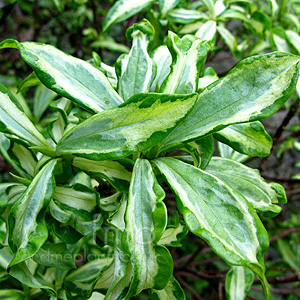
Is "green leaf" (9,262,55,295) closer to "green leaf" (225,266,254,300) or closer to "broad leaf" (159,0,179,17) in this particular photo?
"green leaf" (225,266,254,300)

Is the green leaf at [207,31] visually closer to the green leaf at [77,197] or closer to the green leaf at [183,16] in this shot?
the green leaf at [183,16]

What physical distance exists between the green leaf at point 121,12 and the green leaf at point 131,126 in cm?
63

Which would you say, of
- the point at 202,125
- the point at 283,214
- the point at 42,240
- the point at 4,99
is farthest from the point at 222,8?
the point at 283,214

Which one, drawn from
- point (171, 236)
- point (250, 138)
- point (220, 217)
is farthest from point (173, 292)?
point (250, 138)

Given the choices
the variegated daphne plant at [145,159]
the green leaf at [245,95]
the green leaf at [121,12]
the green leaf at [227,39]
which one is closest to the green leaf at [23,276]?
the variegated daphne plant at [145,159]

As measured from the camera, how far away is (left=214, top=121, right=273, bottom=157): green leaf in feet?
2.14

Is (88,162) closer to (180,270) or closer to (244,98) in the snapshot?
(244,98)

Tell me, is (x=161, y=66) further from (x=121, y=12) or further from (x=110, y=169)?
(x=121, y=12)

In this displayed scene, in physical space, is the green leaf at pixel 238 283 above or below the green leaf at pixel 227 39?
below

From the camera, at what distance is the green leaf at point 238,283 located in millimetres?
906

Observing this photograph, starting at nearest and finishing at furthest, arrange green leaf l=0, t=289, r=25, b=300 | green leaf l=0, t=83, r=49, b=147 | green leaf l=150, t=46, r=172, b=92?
green leaf l=0, t=83, r=49, b=147, green leaf l=150, t=46, r=172, b=92, green leaf l=0, t=289, r=25, b=300

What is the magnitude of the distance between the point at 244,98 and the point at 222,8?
2.29 feet

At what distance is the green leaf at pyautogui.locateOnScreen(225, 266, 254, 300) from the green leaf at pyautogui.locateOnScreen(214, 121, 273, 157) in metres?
0.44

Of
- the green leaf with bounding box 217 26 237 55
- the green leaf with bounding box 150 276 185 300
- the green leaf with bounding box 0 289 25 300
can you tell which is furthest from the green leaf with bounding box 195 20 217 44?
the green leaf with bounding box 0 289 25 300
